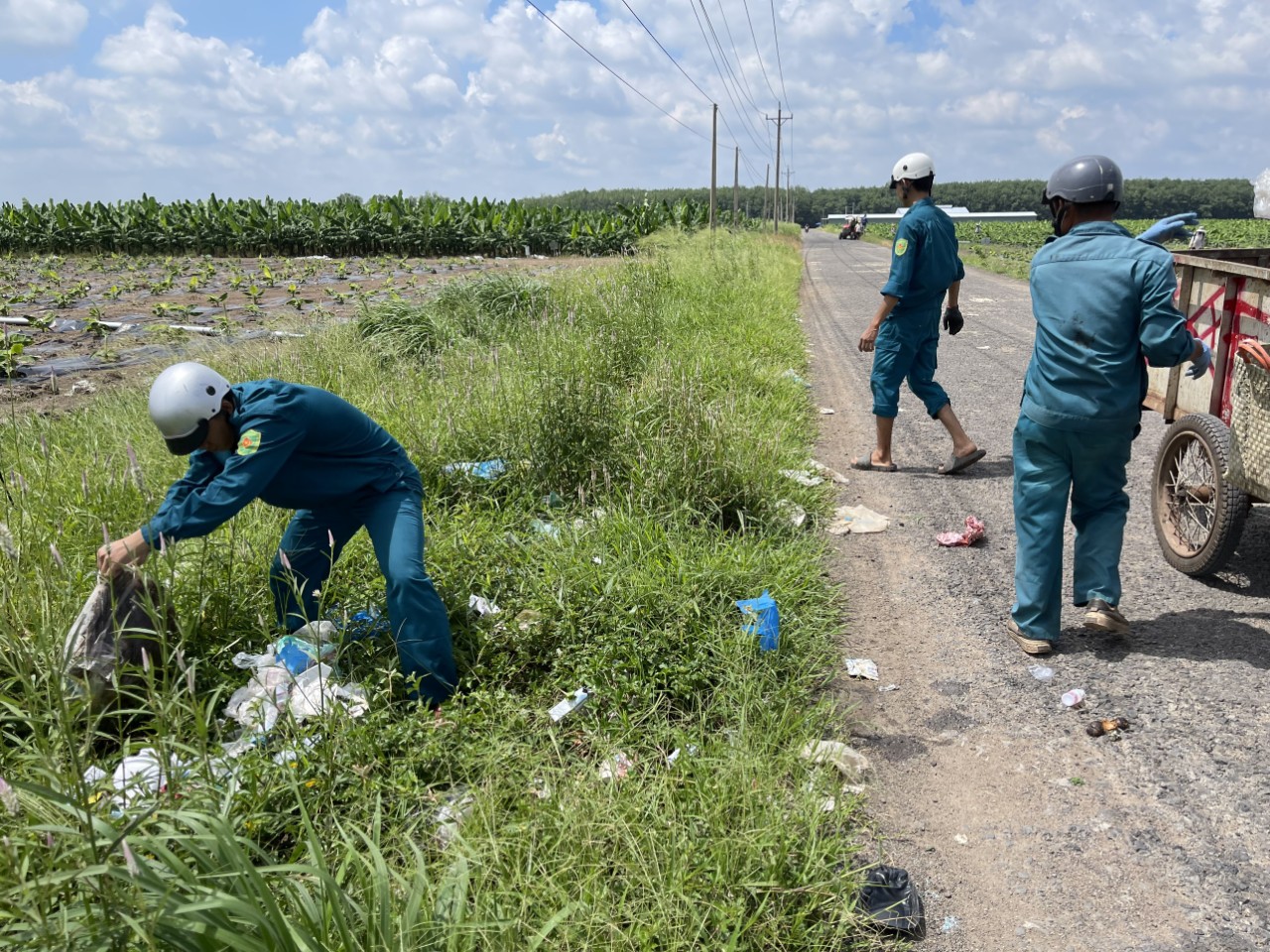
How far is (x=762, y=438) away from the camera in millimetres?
5953

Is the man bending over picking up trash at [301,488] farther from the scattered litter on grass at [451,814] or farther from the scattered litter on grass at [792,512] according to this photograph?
the scattered litter on grass at [792,512]

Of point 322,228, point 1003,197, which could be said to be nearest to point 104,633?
point 322,228

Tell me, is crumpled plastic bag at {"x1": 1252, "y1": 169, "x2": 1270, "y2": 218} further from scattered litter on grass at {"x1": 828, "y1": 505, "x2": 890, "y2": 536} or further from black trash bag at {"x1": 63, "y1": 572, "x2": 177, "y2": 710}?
black trash bag at {"x1": 63, "y1": 572, "x2": 177, "y2": 710}

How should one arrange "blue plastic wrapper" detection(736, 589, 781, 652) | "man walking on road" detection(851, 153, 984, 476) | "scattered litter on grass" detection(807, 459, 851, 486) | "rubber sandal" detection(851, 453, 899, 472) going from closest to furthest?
"blue plastic wrapper" detection(736, 589, 781, 652) < "man walking on road" detection(851, 153, 984, 476) < "scattered litter on grass" detection(807, 459, 851, 486) < "rubber sandal" detection(851, 453, 899, 472)

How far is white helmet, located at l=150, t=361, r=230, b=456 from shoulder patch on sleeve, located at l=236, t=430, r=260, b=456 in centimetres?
14

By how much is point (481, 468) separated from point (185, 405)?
2.60m

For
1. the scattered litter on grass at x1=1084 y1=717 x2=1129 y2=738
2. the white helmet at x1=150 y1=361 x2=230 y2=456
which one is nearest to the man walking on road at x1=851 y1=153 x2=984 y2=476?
the scattered litter on grass at x1=1084 y1=717 x2=1129 y2=738

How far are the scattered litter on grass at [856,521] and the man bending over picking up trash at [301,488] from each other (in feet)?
9.11

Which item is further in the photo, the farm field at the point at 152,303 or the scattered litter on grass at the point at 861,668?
the farm field at the point at 152,303

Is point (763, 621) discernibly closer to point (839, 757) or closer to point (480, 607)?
point (839, 757)

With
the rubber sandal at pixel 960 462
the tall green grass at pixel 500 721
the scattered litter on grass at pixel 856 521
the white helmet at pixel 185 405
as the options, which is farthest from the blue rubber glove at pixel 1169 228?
the white helmet at pixel 185 405

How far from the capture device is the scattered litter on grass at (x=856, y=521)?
5492 mm

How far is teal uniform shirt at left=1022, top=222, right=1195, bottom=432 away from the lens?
3555 mm

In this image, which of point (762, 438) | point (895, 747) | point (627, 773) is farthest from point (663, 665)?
point (762, 438)
